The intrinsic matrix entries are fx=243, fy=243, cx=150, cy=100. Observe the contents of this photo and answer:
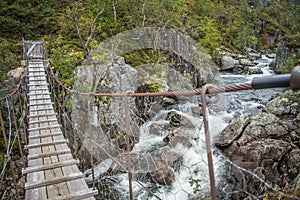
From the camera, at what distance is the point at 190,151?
5391mm

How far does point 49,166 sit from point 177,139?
11.8ft

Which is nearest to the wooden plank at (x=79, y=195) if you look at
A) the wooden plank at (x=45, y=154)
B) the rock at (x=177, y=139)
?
the wooden plank at (x=45, y=154)

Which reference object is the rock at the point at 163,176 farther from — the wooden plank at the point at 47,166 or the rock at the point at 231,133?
the wooden plank at the point at 47,166

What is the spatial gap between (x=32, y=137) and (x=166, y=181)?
8.42 ft

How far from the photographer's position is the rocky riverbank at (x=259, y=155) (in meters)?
4.02

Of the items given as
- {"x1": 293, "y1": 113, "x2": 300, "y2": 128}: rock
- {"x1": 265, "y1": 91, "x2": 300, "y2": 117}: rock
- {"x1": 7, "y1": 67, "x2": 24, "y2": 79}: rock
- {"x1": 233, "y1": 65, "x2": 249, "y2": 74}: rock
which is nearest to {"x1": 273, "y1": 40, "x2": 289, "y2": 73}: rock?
{"x1": 233, "y1": 65, "x2": 249, "y2": 74}: rock

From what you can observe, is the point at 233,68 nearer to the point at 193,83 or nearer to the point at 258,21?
the point at 193,83

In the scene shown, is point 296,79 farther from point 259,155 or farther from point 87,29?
point 87,29

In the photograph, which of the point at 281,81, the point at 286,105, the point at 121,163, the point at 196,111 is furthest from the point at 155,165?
the point at 286,105

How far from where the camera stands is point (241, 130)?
5180 millimetres

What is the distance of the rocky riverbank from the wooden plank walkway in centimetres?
238

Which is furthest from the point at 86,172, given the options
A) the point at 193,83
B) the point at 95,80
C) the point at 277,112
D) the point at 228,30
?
the point at 228,30

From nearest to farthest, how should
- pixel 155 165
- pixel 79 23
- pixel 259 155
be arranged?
pixel 259 155
pixel 155 165
pixel 79 23

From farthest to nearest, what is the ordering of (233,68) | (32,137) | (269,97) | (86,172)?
1. (233,68)
2. (269,97)
3. (86,172)
4. (32,137)
